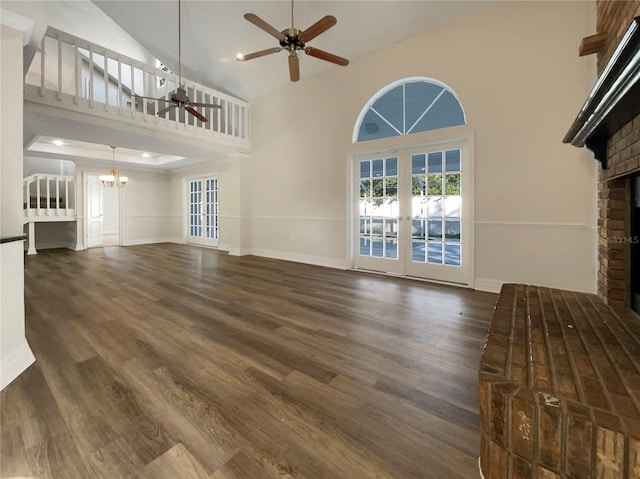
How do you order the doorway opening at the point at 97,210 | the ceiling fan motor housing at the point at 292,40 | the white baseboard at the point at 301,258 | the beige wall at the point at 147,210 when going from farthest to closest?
the beige wall at the point at 147,210 → the doorway opening at the point at 97,210 → the white baseboard at the point at 301,258 → the ceiling fan motor housing at the point at 292,40

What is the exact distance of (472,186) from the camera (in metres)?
3.50

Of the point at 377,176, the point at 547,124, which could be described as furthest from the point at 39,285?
the point at 547,124

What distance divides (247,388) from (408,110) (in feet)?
13.5

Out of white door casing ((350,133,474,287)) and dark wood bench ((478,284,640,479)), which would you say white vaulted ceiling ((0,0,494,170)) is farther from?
dark wood bench ((478,284,640,479))

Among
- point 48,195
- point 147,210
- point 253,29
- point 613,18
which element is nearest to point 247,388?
point 613,18

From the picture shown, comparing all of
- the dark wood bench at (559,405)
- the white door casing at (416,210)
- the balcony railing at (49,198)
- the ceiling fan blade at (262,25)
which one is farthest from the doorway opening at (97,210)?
the dark wood bench at (559,405)

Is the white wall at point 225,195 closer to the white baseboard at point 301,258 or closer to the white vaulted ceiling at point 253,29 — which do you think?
the white baseboard at point 301,258

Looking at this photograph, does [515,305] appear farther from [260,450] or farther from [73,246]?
[73,246]

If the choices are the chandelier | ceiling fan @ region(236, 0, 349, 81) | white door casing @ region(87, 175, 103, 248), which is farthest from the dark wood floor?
white door casing @ region(87, 175, 103, 248)

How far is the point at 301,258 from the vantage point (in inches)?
212

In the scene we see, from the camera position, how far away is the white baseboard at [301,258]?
485 cm

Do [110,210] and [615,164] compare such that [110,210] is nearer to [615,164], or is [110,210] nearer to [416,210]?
[416,210]

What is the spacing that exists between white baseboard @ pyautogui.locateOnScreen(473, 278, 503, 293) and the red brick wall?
7.46 ft

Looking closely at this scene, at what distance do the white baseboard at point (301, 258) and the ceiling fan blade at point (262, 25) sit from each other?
10.7 feet
